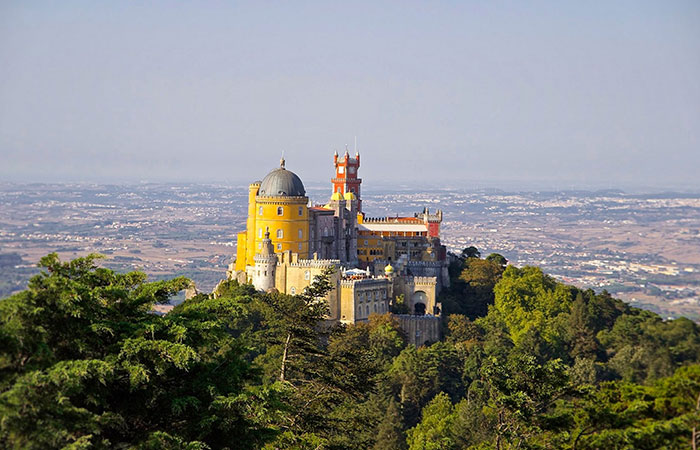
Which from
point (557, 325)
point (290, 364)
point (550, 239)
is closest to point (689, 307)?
point (290, 364)

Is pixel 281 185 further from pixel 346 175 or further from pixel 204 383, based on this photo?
pixel 204 383

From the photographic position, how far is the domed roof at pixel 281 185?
2788 inches

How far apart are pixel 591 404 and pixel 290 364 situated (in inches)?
355

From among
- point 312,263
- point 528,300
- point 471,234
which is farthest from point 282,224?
point 471,234

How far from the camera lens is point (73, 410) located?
19.2 m

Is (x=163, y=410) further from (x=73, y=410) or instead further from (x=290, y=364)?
(x=290, y=364)

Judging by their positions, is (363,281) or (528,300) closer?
(363,281)

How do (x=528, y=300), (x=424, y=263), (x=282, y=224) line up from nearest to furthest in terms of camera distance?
(x=282, y=224) < (x=528, y=300) < (x=424, y=263)

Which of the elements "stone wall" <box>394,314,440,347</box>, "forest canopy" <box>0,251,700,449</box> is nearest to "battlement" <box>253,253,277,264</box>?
"stone wall" <box>394,314,440,347</box>

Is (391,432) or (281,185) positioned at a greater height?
(281,185)

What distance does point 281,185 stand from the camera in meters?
71.1

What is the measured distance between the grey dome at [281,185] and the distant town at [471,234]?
13.5m

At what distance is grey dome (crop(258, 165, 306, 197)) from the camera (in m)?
70.8

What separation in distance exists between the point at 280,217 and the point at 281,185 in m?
2.50
